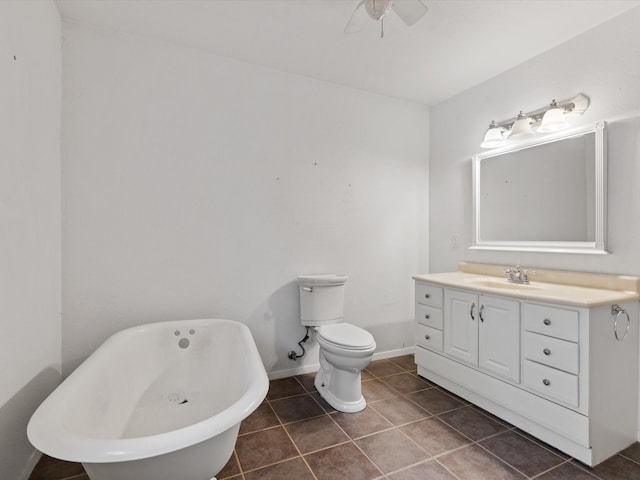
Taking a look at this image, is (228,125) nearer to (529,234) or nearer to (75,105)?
(75,105)

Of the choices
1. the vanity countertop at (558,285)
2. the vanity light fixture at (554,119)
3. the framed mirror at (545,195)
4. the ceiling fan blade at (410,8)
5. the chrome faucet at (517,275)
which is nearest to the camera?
the ceiling fan blade at (410,8)

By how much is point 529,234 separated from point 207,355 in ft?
7.90

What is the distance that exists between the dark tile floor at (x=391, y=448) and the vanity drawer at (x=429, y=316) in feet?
1.68

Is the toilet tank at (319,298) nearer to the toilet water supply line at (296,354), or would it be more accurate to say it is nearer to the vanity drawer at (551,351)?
the toilet water supply line at (296,354)

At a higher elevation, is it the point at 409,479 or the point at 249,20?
the point at 249,20

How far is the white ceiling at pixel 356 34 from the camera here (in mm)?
1849

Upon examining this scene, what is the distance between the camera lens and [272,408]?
2.16 metres

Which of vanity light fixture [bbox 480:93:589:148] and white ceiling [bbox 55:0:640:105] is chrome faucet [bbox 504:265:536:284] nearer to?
vanity light fixture [bbox 480:93:589:148]

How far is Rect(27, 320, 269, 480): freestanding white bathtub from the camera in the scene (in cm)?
91

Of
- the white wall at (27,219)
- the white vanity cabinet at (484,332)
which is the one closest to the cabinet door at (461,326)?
the white vanity cabinet at (484,332)

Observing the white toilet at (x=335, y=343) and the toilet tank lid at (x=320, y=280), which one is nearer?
the white toilet at (x=335, y=343)

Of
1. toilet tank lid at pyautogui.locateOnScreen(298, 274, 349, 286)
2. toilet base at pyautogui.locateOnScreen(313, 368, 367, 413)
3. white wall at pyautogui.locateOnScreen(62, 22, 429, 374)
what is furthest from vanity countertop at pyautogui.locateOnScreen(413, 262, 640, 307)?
toilet base at pyautogui.locateOnScreen(313, 368, 367, 413)

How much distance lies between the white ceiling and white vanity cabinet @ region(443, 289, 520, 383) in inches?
66.6

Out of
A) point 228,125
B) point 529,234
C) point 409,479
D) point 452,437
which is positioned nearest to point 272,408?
point 409,479
